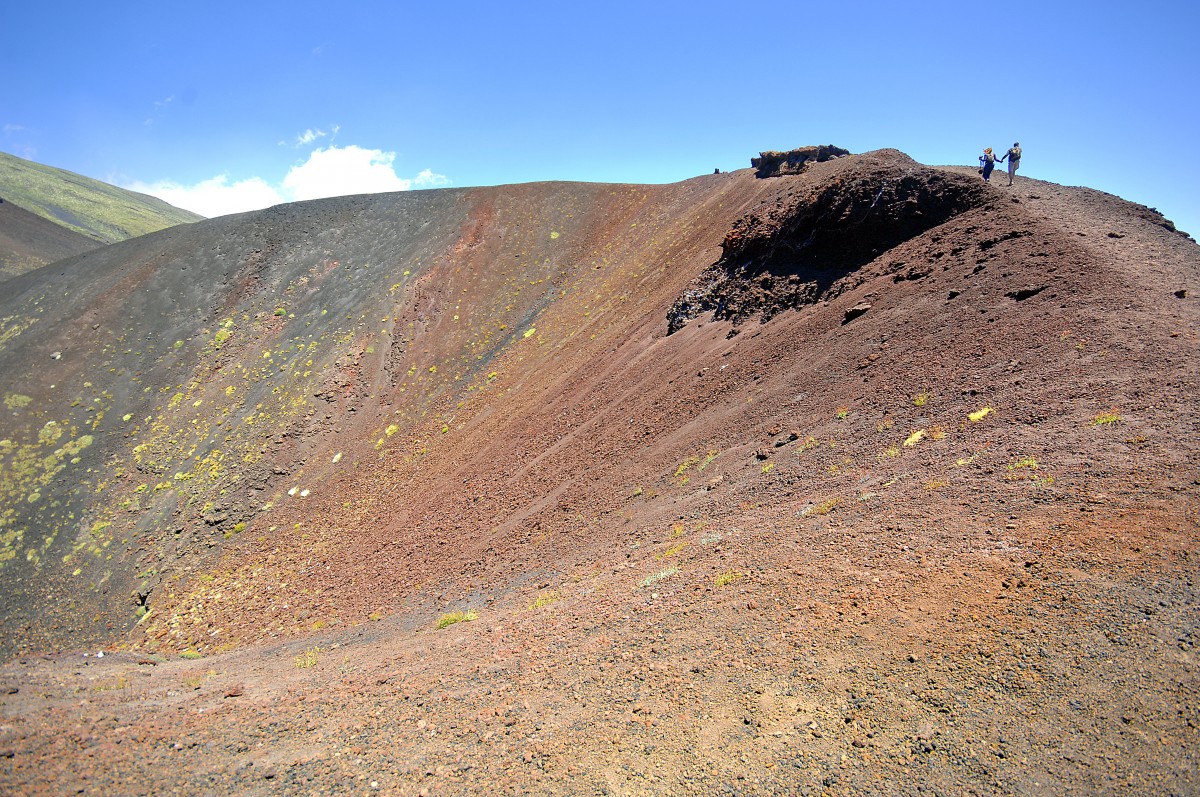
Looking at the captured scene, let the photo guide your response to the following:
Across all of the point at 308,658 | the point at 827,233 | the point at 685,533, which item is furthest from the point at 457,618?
the point at 827,233

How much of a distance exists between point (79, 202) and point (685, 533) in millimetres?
151185

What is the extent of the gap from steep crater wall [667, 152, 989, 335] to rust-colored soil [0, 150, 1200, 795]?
4.1 inches

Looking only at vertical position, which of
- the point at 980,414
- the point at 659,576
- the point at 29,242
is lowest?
the point at 659,576

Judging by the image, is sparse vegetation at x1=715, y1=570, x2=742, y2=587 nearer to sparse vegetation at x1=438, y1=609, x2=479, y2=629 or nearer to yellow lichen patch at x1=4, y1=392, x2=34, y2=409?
sparse vegetation at x1=438, y1=609, x2=479, y2=629

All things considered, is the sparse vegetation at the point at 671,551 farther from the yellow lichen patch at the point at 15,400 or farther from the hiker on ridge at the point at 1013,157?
the yellow lichen patch at the point at 15,400

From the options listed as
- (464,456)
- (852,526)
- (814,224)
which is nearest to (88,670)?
(464,456)

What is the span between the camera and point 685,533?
10.3m

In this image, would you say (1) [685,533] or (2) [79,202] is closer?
(1) [685,533]

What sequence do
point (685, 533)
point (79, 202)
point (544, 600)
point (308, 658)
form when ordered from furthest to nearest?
point (79, 202), point (308, 658), point (685, 533), point (544, 600)

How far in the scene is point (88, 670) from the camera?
10.3 m

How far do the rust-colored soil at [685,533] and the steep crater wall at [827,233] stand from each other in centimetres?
11

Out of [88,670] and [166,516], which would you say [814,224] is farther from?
[166,516]

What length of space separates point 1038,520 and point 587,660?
541 centimetres

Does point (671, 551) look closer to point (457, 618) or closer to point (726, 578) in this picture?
point (726, 578)
